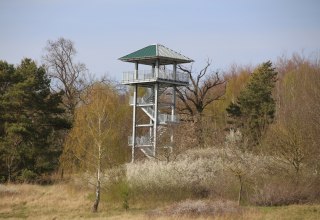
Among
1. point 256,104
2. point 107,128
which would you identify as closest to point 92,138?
point 107,128

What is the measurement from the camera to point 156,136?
1421 inches

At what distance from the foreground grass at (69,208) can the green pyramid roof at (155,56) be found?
408 inches

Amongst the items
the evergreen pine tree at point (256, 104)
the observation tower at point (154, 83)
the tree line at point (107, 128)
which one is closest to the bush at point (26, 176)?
the tree line at point (107, 128)

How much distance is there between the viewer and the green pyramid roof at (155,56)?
123 feet

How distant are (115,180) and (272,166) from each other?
29.3ft

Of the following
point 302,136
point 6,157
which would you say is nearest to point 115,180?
point 302,136

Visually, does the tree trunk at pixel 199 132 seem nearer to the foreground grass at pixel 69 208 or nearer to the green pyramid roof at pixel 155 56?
the green pyramid roof at pixel 155 56

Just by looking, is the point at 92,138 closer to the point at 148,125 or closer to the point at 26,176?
the point at 148,125

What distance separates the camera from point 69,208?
27.0 m

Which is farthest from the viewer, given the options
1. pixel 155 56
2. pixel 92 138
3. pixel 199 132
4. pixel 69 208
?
pixel 199 132

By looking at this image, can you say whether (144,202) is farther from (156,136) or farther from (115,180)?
(156,136)

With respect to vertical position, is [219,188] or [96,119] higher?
[96,119]

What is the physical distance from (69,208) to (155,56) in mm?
13972

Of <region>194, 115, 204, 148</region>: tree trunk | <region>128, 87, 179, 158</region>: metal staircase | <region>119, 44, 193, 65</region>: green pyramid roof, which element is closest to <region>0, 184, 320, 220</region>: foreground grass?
<region>128, 87, 179, 158</region>: metal staircase
